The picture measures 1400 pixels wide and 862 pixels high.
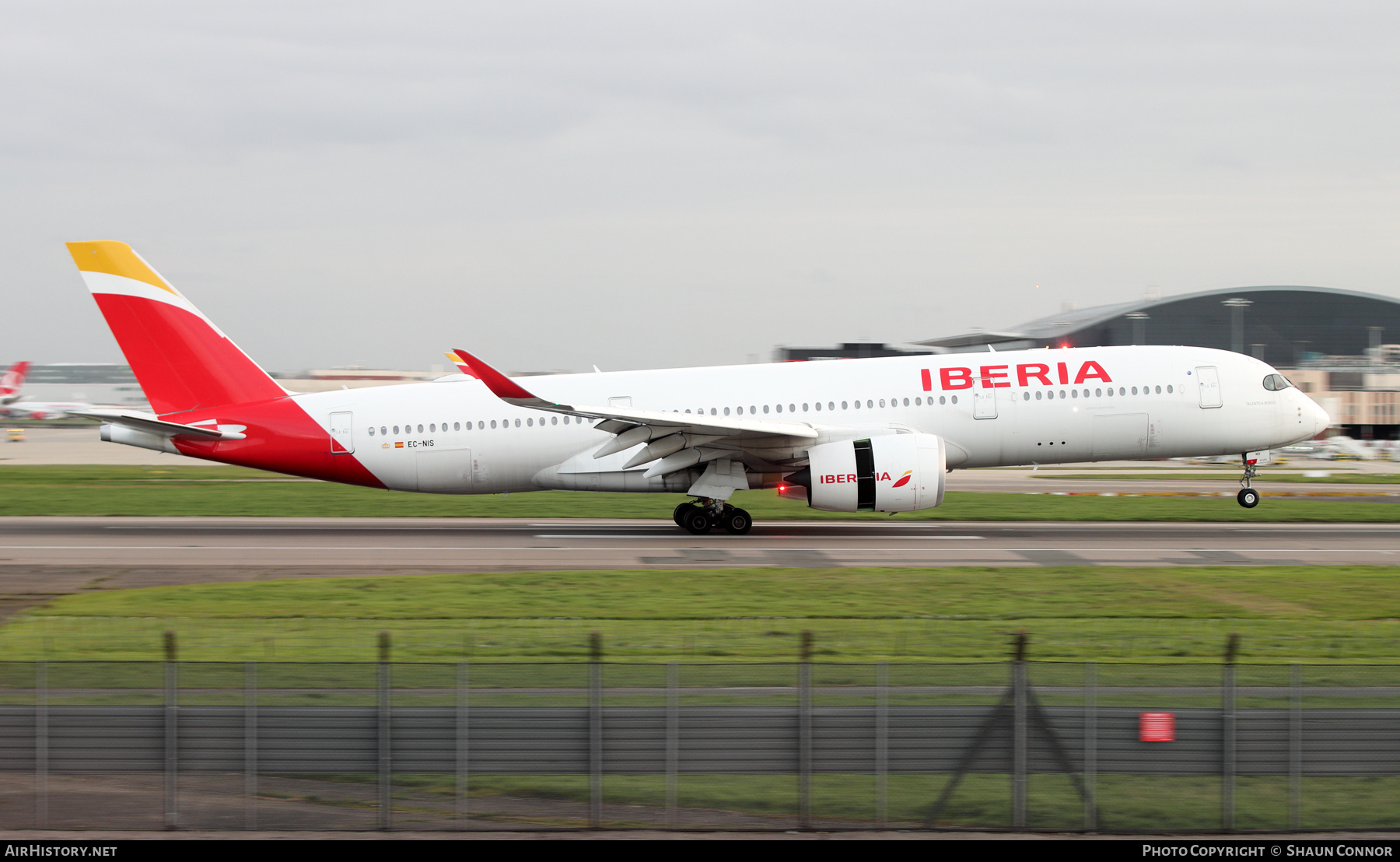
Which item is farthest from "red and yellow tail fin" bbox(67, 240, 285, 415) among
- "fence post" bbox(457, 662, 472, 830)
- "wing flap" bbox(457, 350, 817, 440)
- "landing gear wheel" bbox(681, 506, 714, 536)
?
"fence post" bbox(457, 662, 472, 830)

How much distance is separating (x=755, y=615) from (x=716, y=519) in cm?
1110

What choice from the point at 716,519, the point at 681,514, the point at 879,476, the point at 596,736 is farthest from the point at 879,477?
the point at 596,736

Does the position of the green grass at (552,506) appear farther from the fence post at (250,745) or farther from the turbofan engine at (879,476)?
the fence post at (250,745)

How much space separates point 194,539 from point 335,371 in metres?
95.0

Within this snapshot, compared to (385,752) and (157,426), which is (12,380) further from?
(385,752)

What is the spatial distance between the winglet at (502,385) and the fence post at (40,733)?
16.2 metres

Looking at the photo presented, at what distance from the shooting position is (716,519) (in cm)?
2761

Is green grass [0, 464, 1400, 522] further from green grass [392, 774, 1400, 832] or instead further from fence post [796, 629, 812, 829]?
fence post [796, 629, 812, 829]

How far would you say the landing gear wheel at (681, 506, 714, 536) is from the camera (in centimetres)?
2753

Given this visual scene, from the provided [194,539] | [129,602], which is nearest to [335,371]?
[194,539]

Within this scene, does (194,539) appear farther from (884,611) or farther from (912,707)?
(912,707)

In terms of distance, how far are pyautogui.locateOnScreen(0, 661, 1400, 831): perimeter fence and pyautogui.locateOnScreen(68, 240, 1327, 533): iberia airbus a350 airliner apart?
18.4m

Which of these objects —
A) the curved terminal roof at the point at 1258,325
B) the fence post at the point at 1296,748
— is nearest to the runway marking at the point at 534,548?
the fence post at the point at 1296,748

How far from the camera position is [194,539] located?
26547 millimetres
